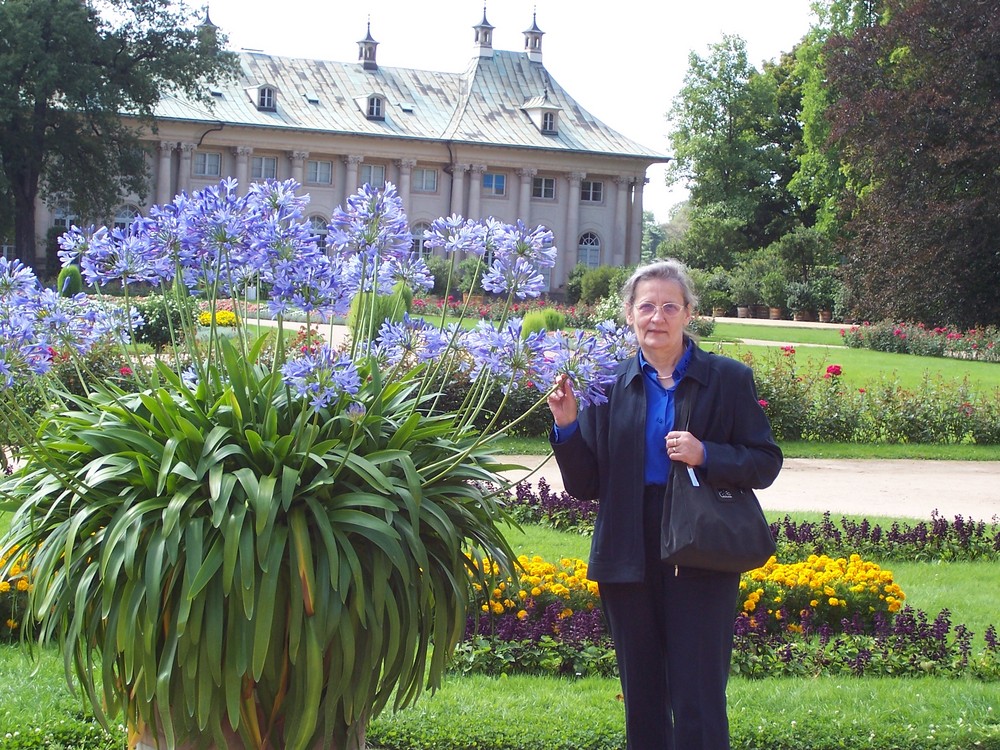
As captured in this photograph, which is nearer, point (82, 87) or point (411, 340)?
point (411, 340)

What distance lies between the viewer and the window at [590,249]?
2201 inches

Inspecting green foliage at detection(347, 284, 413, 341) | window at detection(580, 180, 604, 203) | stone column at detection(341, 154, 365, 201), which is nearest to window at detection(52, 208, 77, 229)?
stone column at detection(341, 154, 365, 201)

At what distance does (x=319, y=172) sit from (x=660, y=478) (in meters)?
50.9

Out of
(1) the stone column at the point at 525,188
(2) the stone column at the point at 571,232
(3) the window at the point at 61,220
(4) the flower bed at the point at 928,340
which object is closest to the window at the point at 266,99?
(3) the window at the point at 61,220

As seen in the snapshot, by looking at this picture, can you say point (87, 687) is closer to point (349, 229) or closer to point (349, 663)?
point (349, 663)

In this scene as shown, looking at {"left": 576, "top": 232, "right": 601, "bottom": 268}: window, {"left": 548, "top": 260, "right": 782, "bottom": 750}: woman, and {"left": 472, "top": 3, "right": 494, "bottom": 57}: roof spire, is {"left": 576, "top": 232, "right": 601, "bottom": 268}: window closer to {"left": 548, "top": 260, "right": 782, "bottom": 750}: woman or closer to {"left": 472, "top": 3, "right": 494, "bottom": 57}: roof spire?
{"left": 472, "top": 3, "right": 494, "bottom": 57}: roof spire

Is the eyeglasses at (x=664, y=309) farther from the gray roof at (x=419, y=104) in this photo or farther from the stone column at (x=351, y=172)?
the stone column at (x=351, y=172)

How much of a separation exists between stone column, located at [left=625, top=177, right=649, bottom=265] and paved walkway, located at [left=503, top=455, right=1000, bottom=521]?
1739 inches

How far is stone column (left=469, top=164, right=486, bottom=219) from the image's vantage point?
53562 mm

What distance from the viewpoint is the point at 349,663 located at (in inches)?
111

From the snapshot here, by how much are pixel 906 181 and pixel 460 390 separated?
16809 mm

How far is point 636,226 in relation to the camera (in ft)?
185

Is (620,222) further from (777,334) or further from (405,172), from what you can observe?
(777,334)

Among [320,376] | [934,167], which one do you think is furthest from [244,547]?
[934,167]
